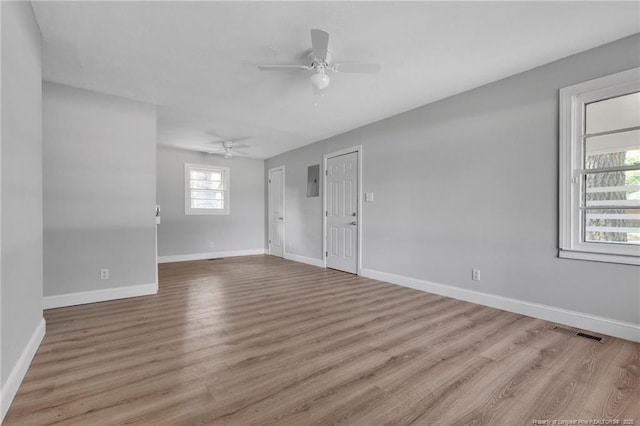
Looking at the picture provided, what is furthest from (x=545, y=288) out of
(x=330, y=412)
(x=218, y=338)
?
(x=218, y=338)

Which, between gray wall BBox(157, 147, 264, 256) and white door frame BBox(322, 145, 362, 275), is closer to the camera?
white door frame BBox(322, 145, 362, 275)

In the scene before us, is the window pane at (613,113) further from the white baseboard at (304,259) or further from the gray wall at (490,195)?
the white baseboard at (304,259)

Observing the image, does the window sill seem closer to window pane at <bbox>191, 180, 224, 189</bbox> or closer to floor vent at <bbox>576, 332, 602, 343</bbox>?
floor vent at <bbox>576, 332, 602, 343</bbox>

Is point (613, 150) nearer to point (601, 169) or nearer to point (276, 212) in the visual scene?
point (601, 169)

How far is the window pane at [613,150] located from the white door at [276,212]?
17.6 feet

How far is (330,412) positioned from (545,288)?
252 centimetres

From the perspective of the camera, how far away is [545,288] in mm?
2777

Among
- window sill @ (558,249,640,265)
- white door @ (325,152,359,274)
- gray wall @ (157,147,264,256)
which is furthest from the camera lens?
gray wall @ (157,147,264,256)

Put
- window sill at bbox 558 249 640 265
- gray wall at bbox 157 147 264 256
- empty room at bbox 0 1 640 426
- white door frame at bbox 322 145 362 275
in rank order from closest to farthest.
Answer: empty room at bbox 0 1 640 426, window sill at bbox 558 249 640 265, white door frame at bbox 322 145 362 275, gray wall at bbox 157 147 264 256

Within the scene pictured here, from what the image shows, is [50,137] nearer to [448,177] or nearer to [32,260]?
[32,260]

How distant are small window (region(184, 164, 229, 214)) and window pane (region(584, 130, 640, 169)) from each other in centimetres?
645

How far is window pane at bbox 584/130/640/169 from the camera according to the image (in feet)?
7.80

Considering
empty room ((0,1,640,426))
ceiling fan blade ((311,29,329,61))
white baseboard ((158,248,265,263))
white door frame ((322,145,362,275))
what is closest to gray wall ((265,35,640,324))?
empty room ((0,1,640,426))

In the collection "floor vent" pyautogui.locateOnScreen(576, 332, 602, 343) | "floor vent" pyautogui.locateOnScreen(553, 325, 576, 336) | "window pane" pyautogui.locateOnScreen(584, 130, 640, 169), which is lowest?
"floor vent" pyautogui.locateOnScreen(553, 325, 576, 336)
